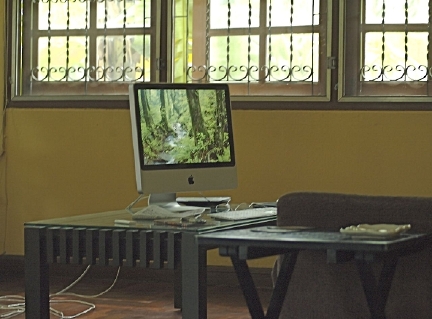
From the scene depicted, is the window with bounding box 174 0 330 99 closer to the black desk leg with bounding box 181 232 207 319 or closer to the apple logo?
the apple logo

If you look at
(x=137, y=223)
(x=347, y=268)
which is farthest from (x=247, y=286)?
(x=137, y=223)

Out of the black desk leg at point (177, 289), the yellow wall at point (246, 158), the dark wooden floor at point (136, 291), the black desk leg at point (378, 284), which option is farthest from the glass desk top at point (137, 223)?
the yellow wall at point (246, 158)

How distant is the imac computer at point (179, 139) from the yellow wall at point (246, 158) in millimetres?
A: 1443

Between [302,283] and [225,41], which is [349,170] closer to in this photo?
[225,41]

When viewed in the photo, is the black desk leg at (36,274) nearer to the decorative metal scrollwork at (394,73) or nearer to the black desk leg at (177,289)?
the black desk leg at (177,289)

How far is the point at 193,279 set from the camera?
283 cm

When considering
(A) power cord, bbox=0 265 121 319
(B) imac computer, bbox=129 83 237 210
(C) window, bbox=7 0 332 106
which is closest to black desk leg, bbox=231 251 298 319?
(B) imac computer, bbox=129 83 237 210

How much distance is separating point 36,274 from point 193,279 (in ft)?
1.97

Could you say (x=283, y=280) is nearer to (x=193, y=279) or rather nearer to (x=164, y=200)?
(x=193, y=279)

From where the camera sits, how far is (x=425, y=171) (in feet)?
16.5

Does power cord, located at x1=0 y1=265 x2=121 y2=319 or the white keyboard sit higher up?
the white keyboard

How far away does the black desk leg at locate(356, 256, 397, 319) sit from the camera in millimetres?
2451

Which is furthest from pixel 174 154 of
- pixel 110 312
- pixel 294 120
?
pixel 294 120

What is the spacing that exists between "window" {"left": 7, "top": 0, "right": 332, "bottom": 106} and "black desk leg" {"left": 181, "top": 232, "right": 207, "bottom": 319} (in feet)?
8.22
